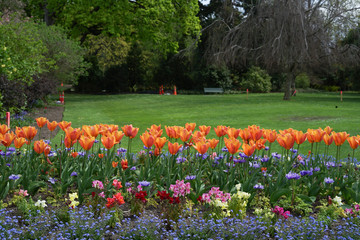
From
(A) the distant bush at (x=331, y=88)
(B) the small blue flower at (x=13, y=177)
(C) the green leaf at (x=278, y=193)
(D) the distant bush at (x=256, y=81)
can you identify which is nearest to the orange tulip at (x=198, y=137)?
(C) the green leaf at (x=278, y=193)

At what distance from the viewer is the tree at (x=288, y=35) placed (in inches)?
979

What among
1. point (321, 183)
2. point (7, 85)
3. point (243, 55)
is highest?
point (243, 55)

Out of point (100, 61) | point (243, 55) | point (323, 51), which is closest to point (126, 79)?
point (100, 61)

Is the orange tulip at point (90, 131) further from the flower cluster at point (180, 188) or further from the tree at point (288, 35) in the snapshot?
the tree at point (288, 35)

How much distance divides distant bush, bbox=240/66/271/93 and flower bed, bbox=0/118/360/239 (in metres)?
36.3

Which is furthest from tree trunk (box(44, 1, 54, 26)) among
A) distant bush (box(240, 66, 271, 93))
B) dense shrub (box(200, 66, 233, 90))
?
distant bush (box(240, 66, 271, 93))

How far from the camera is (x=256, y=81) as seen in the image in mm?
41562

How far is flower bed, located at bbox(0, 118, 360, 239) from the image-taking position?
3.62 meters

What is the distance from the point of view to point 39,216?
12.6 feet

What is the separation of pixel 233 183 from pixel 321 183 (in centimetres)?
115

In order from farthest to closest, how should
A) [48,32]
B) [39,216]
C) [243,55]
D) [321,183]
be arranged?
[243,55] < [48,32] < [321,183] < [39,216]

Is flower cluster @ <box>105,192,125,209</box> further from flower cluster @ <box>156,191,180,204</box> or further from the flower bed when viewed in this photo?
flower cluster @ <box>156,191,180,204</box>

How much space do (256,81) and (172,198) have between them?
38.7 metres

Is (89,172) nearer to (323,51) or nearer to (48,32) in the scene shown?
(48,32)
